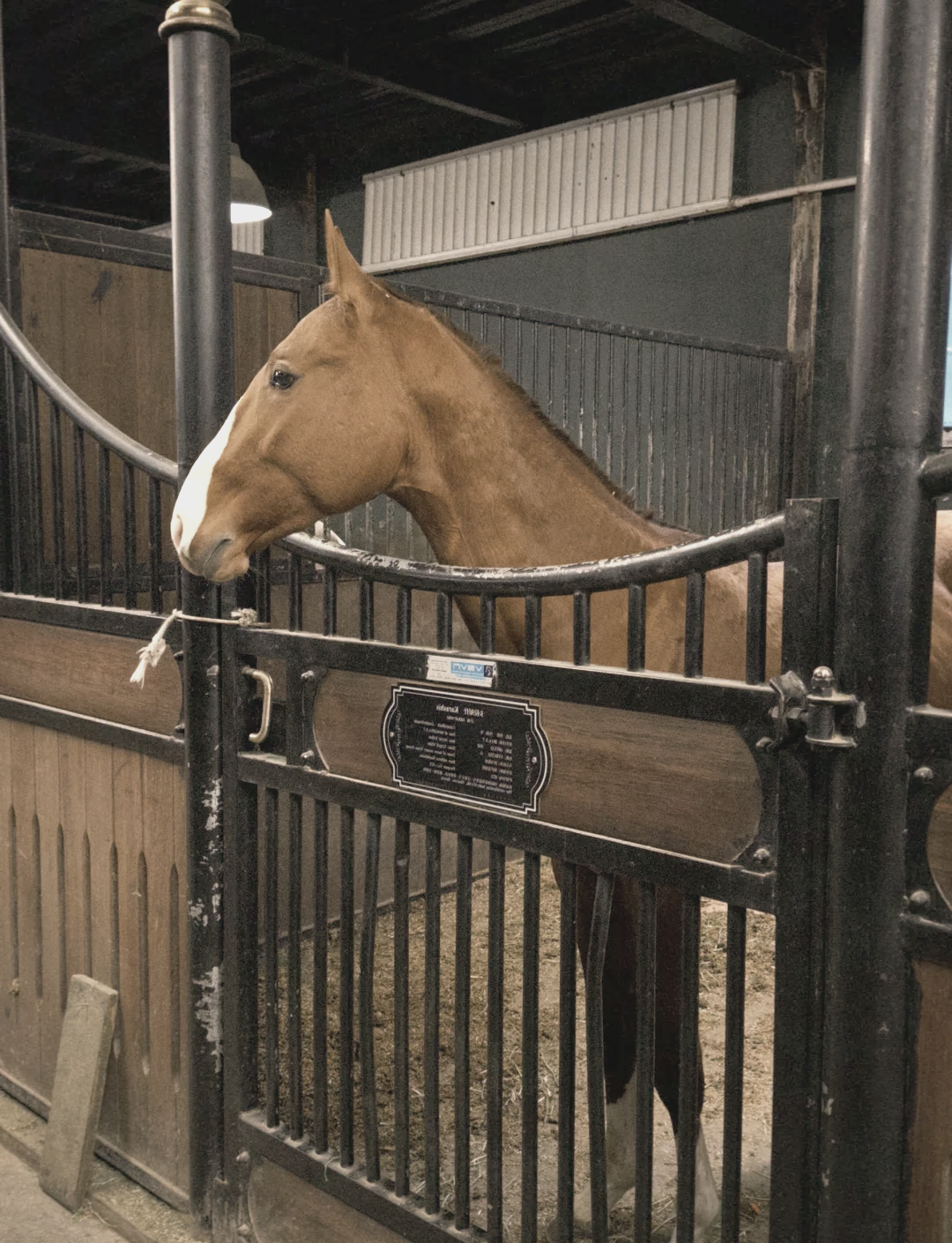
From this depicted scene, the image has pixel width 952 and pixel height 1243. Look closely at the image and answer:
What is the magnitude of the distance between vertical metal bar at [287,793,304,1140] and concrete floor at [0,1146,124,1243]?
0.45m

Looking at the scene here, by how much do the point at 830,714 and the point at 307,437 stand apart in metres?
0.92

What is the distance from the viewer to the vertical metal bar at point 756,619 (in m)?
1.05

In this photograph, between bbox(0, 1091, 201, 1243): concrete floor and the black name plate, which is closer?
the black name plate

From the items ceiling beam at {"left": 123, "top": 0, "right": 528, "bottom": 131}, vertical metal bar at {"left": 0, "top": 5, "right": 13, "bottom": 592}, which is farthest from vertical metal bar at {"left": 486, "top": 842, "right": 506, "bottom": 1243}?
ceiling beam at {"left": 123, "top": 0, "right": 528, "bottom": 131}

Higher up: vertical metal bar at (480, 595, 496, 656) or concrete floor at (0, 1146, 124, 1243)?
vertical metal bar at (480, 595, 496, 656)

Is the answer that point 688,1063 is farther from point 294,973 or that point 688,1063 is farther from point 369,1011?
point 294,973

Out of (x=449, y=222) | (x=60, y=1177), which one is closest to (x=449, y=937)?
(x=60, y=1177)

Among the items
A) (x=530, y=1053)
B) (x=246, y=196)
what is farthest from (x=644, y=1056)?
(x=246, y=196)

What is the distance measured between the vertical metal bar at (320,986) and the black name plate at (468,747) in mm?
194

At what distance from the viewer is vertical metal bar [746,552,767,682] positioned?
1055 mm

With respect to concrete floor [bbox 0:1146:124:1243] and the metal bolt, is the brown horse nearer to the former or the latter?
the metal bolt

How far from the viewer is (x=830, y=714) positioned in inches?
37.9

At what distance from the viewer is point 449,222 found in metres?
6.17

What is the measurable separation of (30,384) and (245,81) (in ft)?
15.0
